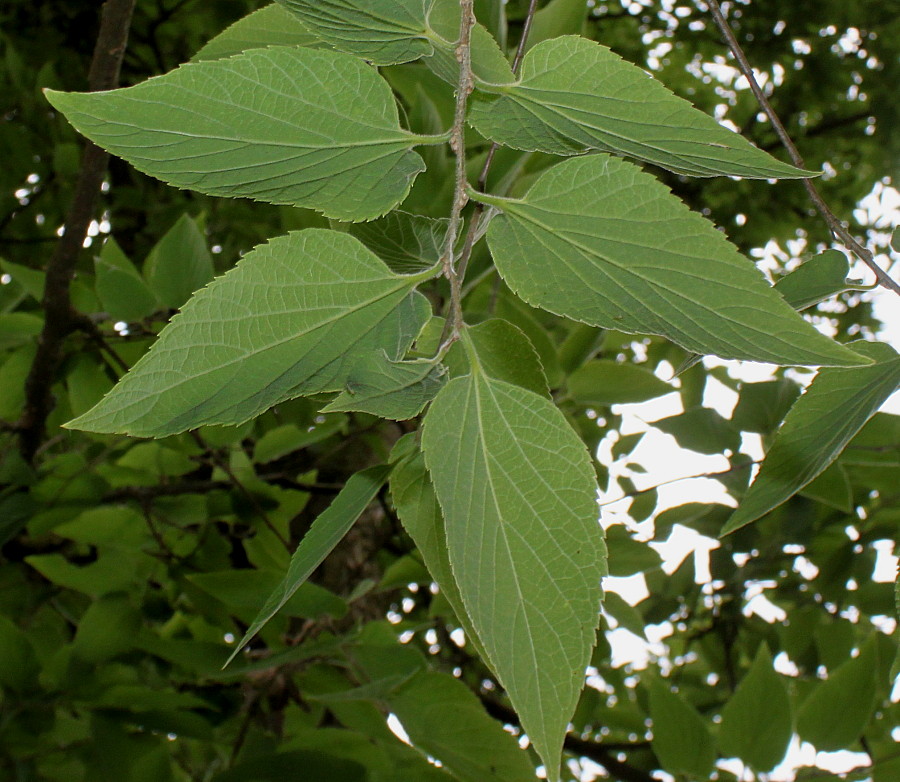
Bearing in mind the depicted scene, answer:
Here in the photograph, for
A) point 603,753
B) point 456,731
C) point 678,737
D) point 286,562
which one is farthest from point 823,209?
point 603,753

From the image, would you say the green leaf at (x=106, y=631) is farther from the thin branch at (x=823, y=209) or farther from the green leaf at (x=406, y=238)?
the thin branch at (x=823, y=209)

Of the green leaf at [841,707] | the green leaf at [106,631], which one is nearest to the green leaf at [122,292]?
the green leaf at [106,631]

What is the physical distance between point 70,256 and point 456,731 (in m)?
0.65

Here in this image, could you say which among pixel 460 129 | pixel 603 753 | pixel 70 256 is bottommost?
pixel 603 753

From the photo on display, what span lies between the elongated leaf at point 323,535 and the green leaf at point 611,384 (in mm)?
583

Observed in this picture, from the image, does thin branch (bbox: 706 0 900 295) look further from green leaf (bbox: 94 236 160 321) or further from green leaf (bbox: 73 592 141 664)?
green leaf (bbox: 73 592 141 664)

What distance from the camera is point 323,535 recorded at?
393mm

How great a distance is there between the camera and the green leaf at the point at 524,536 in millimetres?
296

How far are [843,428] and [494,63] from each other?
0.84 feet

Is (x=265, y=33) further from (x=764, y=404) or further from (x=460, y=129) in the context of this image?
(x=764, y=404)

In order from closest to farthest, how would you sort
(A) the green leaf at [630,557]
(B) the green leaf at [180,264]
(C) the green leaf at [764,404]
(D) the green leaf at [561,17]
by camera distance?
(D) the green leaf at [561,17] < (B) the green leaf at [180,264] < (C) the green leaf at [764,404] < (A) the green leaf at [630,557]

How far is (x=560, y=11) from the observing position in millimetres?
721

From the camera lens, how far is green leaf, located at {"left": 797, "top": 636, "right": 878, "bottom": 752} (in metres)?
0.94

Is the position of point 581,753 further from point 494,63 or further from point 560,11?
point 494,63
